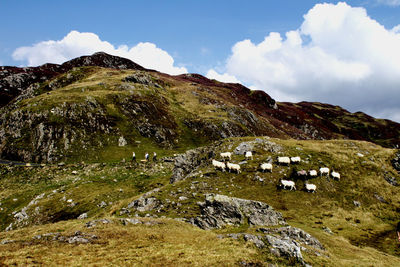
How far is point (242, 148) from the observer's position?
153ft

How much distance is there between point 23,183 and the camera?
155ft

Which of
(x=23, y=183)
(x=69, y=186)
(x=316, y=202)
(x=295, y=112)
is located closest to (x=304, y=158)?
(x=316, y=202)

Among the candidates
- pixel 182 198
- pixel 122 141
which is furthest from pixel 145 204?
pixel 122 141

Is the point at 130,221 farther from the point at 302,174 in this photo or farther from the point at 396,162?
the point at 396,162

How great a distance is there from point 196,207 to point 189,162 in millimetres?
20895

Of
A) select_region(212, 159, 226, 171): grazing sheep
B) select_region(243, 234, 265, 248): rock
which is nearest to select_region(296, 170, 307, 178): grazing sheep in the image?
select_region(212, 159, 226, 171): grazing sheep

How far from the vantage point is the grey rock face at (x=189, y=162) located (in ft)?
151

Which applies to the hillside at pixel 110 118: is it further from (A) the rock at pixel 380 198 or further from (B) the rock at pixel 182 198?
(A) the rock at pixel 380 198

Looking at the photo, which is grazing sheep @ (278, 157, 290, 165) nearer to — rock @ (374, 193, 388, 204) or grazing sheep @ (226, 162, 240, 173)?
grazing sheep @ (226, 162, 240, 173)

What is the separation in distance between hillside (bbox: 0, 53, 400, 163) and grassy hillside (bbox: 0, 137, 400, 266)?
12.2 meters

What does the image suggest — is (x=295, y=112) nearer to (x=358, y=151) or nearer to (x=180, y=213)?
(x=358, y=151)

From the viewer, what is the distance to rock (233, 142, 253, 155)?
4596cm

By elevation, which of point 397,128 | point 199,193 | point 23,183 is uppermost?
point 397,128

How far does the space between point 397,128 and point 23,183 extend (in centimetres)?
27125
